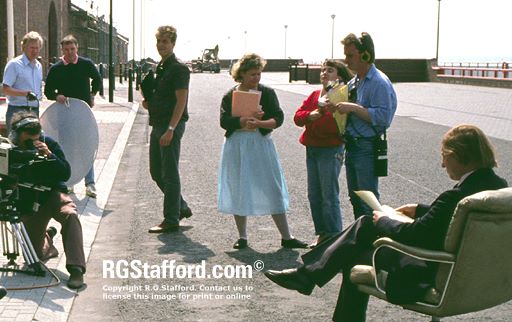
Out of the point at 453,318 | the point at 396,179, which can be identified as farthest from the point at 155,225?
the point at 396,179

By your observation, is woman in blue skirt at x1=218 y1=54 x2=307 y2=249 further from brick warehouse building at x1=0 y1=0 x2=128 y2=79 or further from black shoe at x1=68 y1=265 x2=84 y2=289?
brick warehouse building at x1=0 y1=0 x2=128 y2=79

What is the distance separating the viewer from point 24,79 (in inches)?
398

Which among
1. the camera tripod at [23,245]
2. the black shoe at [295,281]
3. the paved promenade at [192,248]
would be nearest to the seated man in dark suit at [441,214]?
the black shoe at [295,281]

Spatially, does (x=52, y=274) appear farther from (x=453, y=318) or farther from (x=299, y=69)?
(x=299, y=69)

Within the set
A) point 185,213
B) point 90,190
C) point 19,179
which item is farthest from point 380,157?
point 90,190

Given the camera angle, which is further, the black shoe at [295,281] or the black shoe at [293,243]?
the black shoe at [293,243]

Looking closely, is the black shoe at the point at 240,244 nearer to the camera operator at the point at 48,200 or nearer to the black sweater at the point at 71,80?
the camera operator at the point at 48,200

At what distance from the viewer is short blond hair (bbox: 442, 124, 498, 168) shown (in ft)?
14.6

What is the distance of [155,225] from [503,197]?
526 cm

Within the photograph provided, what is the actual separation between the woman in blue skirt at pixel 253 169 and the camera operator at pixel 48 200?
64.0 inches

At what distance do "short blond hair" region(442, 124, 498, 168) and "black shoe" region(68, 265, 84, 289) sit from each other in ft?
9.80

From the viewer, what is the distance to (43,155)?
21.2 feet

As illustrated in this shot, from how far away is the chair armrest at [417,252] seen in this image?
14.0 ft

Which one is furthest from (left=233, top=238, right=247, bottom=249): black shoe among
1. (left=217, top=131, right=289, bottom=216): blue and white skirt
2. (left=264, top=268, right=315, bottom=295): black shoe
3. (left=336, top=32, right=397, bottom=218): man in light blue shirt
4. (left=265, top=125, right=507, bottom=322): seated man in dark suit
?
(left=265, top=125, right=507, bottom=322): seated man in dark suit
